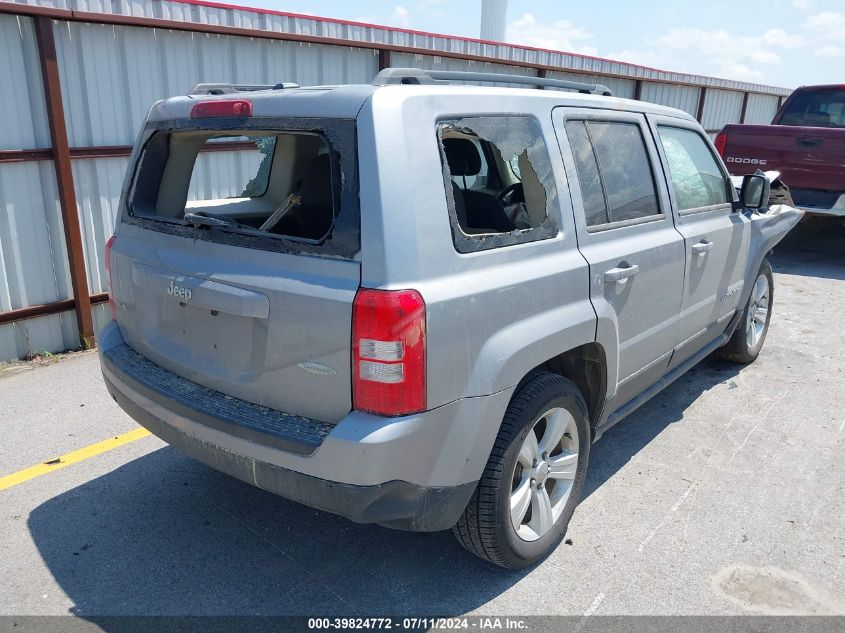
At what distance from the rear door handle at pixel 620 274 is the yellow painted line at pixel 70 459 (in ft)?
8.69

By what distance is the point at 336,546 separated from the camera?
310 centimetres

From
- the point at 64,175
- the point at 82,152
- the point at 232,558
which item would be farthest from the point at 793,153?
the point at 232,558

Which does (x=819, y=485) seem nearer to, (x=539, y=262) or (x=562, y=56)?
(x=539, y=262)

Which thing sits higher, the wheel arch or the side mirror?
the side mirror

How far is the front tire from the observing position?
2.64m

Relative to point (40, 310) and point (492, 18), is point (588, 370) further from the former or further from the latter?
point (492, 18)

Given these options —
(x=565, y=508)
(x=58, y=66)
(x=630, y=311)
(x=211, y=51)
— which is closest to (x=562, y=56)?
(x=211, y=51)

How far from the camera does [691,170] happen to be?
4.12 meters

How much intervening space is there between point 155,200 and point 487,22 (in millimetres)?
22433

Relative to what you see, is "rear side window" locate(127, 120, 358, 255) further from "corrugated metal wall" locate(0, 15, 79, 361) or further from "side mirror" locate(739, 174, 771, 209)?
"side mirror" locate(739, 174, 771, 209)

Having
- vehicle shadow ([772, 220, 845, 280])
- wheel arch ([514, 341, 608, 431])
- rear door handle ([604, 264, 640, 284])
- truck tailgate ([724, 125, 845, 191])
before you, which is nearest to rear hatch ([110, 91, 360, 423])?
wheel arch ([514, 341, 608, 431])

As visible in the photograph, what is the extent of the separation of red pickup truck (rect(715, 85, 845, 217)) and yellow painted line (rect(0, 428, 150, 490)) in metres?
7.93

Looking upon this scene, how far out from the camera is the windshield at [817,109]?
9602 millimetres

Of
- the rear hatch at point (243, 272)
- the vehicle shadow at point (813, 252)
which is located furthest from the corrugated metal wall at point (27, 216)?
the vehicle shadow at point (813, 252)
